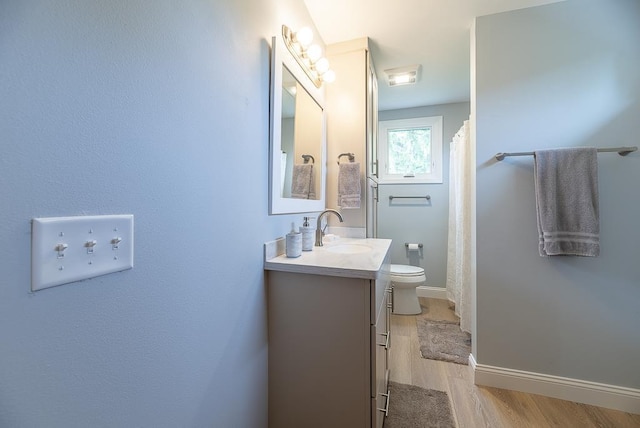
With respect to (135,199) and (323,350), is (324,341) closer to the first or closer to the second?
(323,350)

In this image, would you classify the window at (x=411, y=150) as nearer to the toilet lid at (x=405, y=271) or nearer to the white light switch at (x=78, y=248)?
the toilet lid at (x=405, y=271)

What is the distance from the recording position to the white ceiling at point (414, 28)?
63.1 inches

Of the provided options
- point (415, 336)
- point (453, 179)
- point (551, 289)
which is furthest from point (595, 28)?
point (415, 336)

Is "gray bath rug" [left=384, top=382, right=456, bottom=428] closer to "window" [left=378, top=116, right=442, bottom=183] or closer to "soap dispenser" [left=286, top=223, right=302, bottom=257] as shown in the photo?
"soap dispenser" [left=286, top=223, right=302, bottom=257]

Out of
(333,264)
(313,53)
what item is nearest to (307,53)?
(313,53)

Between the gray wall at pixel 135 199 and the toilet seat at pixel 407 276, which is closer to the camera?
the gray wall at pixel 135 199

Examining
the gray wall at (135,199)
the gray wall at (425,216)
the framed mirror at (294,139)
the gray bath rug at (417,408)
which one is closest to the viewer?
the gray wall at (135,199)

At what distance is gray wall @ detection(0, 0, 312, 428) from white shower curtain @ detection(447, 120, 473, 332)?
1.79 meters

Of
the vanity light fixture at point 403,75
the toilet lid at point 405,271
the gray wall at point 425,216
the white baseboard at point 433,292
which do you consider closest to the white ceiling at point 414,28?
the vanity light fixture at point 403,75

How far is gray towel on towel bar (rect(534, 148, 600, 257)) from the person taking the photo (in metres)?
1.46

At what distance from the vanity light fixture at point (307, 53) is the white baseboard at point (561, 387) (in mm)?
2159

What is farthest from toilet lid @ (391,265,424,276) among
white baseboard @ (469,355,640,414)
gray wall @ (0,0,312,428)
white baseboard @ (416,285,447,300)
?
gray wall @ (0,0,312,428)

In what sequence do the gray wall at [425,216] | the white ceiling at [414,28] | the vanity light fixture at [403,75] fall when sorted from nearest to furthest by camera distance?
the white ceiling at [414,28]
the vanity light fixture at [403,75]
the gray wall at [425,216]

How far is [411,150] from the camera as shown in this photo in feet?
10.7
